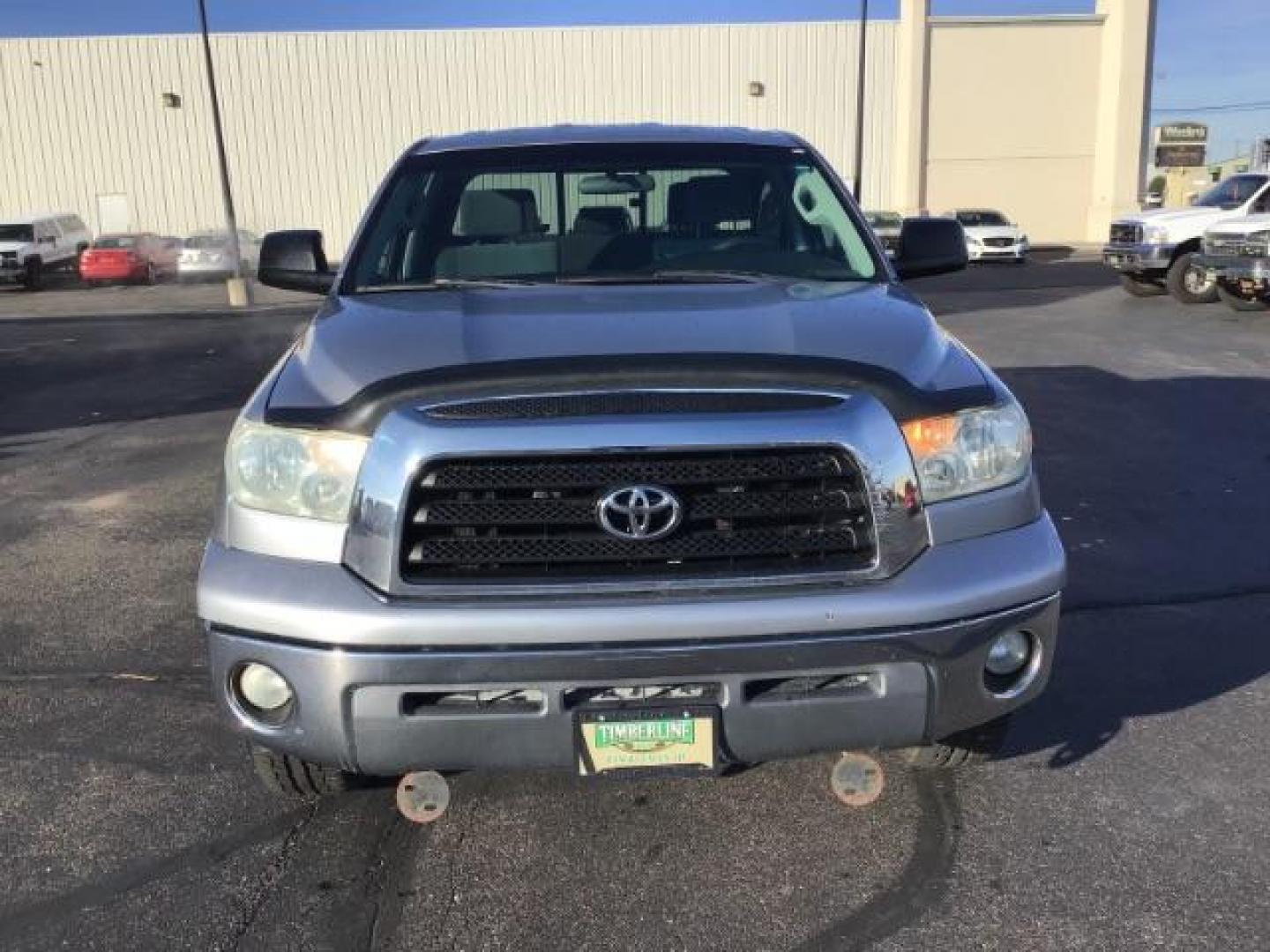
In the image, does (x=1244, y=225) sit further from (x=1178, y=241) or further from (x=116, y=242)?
(x=116, y=242)

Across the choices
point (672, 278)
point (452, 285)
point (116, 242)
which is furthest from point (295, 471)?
point (116, 242)

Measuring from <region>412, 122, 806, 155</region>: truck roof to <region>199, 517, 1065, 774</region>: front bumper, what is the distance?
87.9 inches

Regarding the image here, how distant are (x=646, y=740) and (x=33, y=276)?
31905 mm

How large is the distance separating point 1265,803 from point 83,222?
1569 inches

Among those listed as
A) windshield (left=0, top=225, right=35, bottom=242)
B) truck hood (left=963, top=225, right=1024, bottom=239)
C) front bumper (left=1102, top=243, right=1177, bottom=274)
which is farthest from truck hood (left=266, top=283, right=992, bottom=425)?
windshield (left=0, top=225, right=35, bottom=242)

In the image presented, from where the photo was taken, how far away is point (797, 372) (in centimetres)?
250

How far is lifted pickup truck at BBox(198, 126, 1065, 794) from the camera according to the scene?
239 centimetres

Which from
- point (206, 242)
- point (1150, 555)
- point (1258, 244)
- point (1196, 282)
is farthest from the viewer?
point (206, 242)

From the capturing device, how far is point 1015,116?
39.6 meters

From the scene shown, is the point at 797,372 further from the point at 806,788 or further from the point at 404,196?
the point at 404,196

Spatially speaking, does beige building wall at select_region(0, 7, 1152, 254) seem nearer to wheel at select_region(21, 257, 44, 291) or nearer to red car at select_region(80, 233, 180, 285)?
red car at select_region(80, 233, 180, 285)

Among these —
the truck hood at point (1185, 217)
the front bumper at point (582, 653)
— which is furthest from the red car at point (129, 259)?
the front bumper at point (582, 653)

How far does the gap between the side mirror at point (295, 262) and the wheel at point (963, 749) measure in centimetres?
268

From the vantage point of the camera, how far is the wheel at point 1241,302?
1603 centimetres
